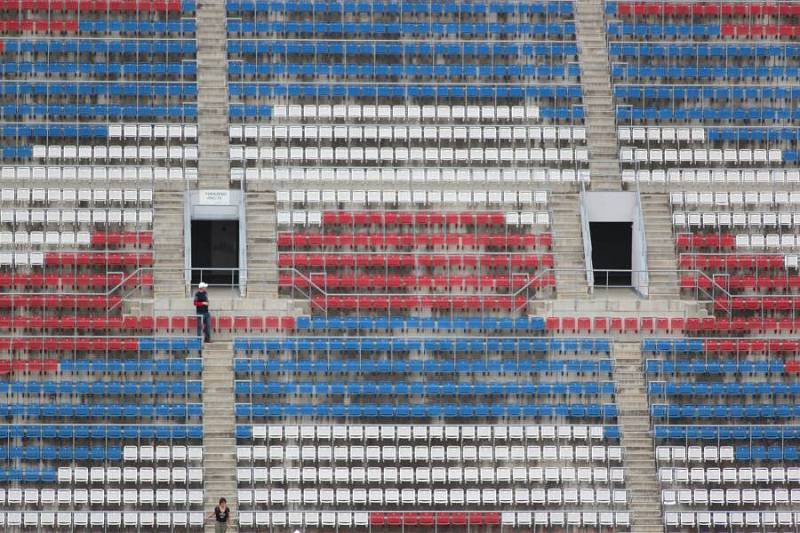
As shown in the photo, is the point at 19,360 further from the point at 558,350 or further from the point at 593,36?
the point at 593,36

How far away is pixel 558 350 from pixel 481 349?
2.13 metres

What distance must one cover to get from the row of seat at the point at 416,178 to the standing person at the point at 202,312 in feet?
18.5

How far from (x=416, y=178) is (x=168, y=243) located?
766 centimetres

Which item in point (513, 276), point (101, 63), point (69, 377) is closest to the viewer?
point (69, 377)

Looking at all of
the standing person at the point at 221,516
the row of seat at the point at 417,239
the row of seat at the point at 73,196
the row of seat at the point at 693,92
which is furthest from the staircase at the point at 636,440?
the row of seat at the point at 73,196

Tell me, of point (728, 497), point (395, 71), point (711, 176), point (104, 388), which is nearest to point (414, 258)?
point (395, 71)

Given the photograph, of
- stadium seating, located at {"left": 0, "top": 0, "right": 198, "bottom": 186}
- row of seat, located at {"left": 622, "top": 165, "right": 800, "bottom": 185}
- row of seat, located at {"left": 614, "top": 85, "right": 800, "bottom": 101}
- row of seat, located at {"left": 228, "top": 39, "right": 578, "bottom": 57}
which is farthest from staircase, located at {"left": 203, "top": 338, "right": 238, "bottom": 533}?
row of seat, located at {"left": 614, "top": 85, "right": 800, "bottom": 101}

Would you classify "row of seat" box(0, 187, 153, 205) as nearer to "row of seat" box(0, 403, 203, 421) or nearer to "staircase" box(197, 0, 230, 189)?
"staircase" box(197, 0, 230, 189)

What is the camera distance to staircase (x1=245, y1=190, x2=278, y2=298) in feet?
167

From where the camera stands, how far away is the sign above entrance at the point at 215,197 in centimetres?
5297

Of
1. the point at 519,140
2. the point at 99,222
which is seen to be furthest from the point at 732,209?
the point at 99,222

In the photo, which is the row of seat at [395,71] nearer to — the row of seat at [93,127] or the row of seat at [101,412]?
the row of seat at [93,127]

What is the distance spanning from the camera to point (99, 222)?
5172cm

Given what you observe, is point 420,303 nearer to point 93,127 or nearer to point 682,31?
point 93,127
